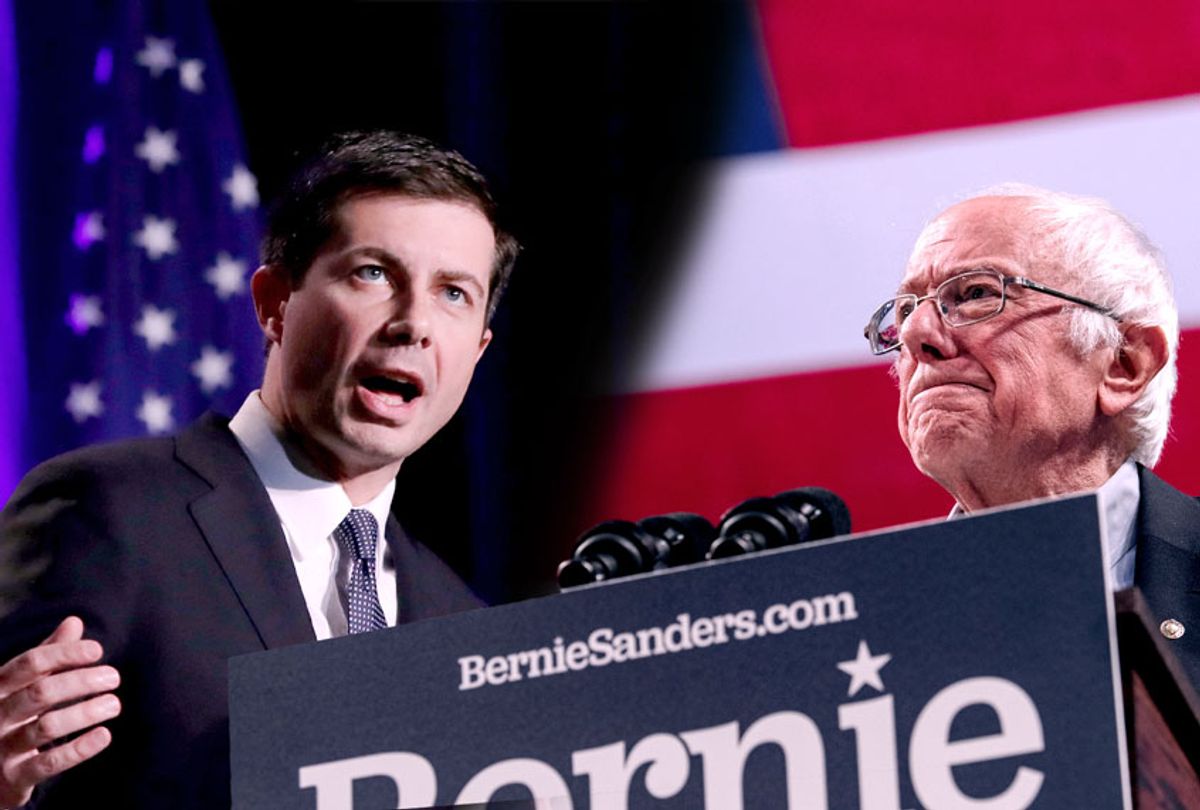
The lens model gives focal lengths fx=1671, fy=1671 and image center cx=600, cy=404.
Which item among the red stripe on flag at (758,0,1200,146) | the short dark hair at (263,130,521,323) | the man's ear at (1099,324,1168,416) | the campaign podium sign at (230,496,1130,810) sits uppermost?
the red stripe on flag at (758,0,1200,146)

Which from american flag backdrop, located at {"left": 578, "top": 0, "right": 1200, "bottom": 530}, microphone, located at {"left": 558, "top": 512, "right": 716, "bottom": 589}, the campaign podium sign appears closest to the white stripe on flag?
american flag backdrop, located at {"left": 578, "top": 0, "right": 1200, "bottom": 530}

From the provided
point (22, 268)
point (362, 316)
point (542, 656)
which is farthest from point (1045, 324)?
point (22, 268)

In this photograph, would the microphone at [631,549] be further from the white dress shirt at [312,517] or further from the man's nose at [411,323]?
the man's nose at [411,323]

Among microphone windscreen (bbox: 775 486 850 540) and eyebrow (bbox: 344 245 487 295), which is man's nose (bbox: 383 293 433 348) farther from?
microphone windscreen (bbox: 775 486 850 540)

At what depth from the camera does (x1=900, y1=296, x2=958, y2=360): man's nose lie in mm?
2369

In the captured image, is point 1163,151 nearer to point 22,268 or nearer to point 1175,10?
point 1175,10

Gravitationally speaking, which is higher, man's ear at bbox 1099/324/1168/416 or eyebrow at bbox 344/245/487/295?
eyebrow at bbox 344/245/487/295

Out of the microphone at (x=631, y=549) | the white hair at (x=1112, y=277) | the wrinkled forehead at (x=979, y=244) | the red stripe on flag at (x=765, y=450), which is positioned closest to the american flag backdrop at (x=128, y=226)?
the red stripe on flag at (x=765, y=450)

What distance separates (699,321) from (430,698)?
6.81 feet

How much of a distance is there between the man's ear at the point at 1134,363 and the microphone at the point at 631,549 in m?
1.06

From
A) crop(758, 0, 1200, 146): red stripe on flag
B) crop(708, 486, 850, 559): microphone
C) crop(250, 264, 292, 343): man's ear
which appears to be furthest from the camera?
crop(758, 0, 1200, 146): red stripe on flag

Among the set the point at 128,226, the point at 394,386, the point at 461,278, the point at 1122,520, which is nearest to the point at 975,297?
the point at 1122,520

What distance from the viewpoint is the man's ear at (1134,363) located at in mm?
2393

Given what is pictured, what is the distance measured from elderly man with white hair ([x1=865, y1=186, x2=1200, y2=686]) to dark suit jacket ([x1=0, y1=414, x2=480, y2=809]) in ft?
2.59
